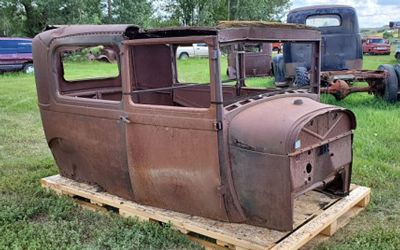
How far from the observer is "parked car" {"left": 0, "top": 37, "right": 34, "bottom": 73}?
1928 cm

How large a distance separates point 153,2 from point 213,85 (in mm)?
30682

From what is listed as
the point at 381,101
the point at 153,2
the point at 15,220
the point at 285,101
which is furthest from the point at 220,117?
the point at 153,2

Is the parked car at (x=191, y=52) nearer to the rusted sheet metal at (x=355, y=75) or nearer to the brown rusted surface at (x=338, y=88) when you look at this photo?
the rusted sheet metal at (x=355, y=75)

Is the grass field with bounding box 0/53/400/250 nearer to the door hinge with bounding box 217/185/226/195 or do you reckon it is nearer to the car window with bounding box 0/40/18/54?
the door hinge with bounding box 217/185/226/195

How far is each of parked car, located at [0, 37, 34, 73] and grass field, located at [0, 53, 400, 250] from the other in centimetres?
1356

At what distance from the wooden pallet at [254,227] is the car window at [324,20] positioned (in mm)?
6496

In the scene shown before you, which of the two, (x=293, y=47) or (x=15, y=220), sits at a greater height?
(x=293, y=47)

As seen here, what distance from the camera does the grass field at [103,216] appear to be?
11.9 feet

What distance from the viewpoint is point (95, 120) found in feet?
13.7

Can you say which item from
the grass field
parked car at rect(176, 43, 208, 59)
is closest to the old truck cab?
the grass field

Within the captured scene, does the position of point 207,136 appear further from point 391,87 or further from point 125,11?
point 125,11

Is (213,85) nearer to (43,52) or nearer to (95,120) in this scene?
(95,120)

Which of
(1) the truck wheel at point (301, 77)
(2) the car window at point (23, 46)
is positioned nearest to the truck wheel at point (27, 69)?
(2) the car window at point (23, 46)

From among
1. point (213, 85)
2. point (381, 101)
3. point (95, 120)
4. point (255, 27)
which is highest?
point (255, 27)
